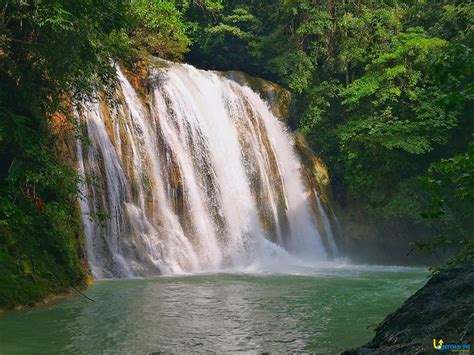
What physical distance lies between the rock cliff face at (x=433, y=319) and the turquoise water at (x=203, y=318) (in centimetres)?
157

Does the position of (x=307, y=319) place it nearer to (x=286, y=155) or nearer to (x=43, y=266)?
(x=43, y=266)

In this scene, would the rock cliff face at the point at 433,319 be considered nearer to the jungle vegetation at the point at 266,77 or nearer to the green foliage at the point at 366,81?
the jungle vegetation at the point at 266,77

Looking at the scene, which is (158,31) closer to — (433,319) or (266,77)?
(266,77)

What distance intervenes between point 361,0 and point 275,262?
13174 mm

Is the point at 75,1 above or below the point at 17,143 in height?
above

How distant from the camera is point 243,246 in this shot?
16516 millimetres

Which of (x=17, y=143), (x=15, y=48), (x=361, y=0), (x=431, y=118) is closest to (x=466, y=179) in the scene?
(x=17, y=143)

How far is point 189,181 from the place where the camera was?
16.0 metres

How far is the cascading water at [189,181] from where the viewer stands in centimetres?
1309

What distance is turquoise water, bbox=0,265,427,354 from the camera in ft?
19.2

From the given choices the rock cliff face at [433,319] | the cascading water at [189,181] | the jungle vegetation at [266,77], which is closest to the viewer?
the rock cliff face at [433,319]

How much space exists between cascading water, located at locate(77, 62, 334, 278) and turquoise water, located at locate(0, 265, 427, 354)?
5.94 ft

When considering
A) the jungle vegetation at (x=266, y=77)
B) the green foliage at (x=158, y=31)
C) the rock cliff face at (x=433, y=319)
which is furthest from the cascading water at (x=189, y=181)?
the rock cliff face at (x=433, y=319)

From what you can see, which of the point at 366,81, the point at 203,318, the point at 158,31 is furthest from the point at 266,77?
the point at 203,318
